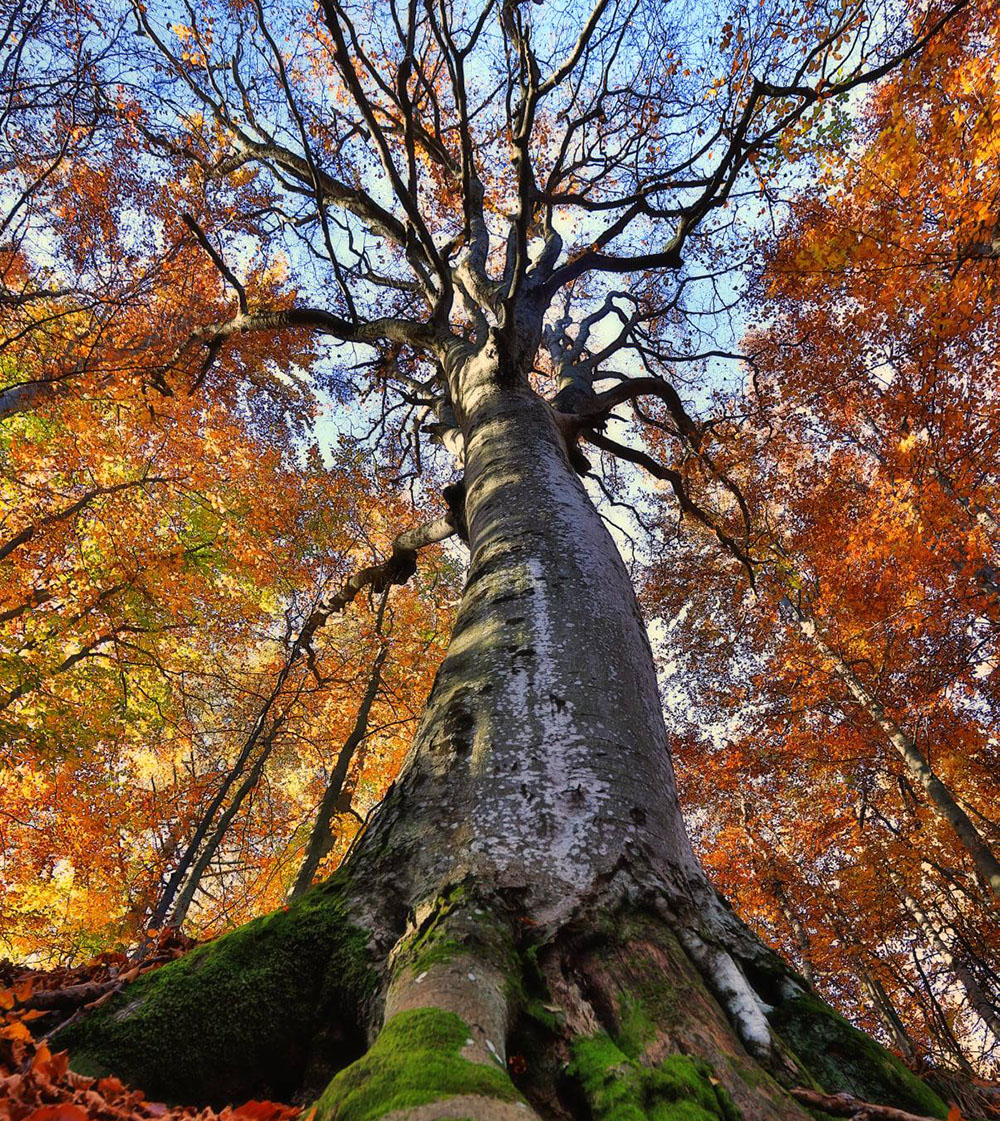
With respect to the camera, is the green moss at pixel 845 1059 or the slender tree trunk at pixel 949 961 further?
the slender tree trunk at pixel 949 961

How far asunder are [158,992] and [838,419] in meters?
15.8

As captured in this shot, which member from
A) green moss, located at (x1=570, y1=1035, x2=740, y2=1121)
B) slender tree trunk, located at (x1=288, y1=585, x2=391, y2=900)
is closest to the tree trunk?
green moss, located at (x1=570, y1=1035, x2=740, y2=1121)

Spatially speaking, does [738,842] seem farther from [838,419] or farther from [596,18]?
[596,18]

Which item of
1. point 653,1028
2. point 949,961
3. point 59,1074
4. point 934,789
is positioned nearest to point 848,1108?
point 653,1028

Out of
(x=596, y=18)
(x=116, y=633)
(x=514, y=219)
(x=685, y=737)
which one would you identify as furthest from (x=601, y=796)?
(x=685, y=737)

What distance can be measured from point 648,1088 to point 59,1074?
107cm

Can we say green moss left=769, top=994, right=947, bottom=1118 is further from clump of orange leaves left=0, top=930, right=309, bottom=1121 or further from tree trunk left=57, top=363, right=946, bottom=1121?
clump of orange leaves left=0, top=930, right=309, bottom=1121

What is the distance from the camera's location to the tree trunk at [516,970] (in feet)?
3.09

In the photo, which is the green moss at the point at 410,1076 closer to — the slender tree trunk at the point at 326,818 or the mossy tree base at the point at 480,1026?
the mossy tree base at the point at 480,1026

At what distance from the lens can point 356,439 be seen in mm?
8141

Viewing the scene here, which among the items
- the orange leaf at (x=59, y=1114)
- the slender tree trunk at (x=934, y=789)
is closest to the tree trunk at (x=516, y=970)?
the orange leaf at (x=59, y=1114)

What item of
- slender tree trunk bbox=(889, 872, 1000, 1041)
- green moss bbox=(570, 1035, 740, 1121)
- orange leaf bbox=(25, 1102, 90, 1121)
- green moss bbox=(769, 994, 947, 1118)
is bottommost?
slender tree trunk bbox=(889, 872, 1000, 1041)

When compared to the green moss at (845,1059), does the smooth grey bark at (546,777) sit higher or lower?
higher

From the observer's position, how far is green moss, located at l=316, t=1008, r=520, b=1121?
2.51 ft
